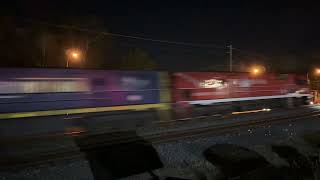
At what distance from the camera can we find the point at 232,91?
80.3ft

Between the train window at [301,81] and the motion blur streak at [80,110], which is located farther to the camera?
the train window at [301,81]

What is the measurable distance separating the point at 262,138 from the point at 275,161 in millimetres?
3319

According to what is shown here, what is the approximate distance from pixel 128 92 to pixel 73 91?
2.98 meters

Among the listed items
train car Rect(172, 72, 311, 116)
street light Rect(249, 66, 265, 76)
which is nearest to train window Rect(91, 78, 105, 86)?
train car Rect(172, 72, 311, 116)

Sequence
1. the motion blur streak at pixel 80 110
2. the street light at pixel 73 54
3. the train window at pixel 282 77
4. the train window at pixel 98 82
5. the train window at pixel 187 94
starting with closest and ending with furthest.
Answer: the motion blur streak at pixel 80 110 < the train window at pixel 98 82 < the train window at pixel 187 94 < the train window at pixel 282 77 < the street light at pixel 73 54

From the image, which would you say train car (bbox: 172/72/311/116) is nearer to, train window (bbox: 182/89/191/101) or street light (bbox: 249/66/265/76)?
train window (bbox: 182/89/191/101)

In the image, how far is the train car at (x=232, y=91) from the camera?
70.6 feet

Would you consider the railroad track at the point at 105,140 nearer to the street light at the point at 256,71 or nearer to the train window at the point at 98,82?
the train window at the point at 98,82

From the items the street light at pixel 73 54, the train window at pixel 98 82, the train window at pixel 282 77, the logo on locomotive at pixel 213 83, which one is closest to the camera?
the train window at pixel 98 82

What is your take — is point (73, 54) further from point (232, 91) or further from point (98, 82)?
point (98, 82)

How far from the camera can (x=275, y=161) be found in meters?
10.6

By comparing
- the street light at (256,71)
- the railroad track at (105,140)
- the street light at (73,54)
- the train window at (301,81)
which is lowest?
the railroad track at (105,140)

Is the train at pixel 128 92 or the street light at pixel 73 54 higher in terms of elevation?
the street light at pixel 73 54

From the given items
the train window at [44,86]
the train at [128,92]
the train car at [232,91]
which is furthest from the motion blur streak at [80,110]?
the train car at [232,91]
